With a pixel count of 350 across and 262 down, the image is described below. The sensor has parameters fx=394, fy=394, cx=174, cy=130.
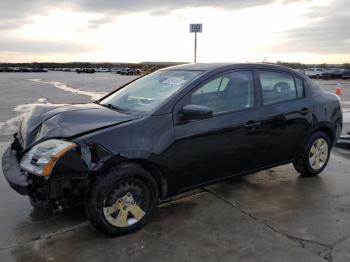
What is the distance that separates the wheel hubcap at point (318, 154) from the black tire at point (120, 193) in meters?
2.62

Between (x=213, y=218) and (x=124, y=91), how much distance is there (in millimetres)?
1916

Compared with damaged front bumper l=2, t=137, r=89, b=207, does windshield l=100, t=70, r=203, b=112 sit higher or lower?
higher

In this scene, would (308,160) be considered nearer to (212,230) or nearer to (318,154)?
(318,154)

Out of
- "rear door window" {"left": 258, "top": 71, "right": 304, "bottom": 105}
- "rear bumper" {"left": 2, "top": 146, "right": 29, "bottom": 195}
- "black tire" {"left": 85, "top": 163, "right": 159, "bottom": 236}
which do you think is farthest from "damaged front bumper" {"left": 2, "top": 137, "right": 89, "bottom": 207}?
"rear door window" {"left": 258, "top": 71, "right": 304, "bottom": 105}

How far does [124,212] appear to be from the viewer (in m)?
3.72

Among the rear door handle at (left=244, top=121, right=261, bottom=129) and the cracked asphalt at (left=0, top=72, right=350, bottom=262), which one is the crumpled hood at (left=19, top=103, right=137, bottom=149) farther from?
the rear door handle at (left=244, top=121, right=261, bottom=129)

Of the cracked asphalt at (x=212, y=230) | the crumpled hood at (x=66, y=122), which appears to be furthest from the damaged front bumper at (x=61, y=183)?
the cracked asphalt at (x=212, y=230)

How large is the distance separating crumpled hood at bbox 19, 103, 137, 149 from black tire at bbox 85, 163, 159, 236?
0.47 metres

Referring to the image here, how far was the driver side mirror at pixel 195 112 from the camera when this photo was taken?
387 cm

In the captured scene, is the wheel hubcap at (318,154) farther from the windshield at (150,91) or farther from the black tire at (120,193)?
the black tire at (120,193)

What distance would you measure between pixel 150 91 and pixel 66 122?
110cm

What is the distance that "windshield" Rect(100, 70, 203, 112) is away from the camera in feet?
13.6

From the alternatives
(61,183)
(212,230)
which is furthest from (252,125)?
(61,183)

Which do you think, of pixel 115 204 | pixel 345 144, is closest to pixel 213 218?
pixel 115 204
